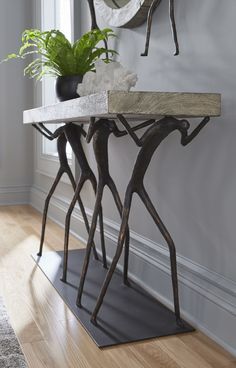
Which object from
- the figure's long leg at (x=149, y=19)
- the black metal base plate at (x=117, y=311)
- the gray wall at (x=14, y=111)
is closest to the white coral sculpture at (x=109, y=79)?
the figure's long leg at (x=149, y=19)

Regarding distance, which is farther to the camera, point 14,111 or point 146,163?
point 14,111

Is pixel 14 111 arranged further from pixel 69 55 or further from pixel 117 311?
pixel 117 311

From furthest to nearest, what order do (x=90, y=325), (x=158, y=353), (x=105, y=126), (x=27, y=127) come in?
(x=27, y=127) < (x=105, y=126) < (x=90, y=325) < (x=158, y=353)

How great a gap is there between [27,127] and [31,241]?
1.61m

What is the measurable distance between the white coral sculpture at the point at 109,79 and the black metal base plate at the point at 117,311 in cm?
78

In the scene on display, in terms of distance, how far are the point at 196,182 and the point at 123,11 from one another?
876 millimetres

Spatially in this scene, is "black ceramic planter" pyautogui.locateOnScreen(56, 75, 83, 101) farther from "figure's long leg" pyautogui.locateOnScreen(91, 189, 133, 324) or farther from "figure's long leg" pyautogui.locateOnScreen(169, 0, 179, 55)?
"figure's long leg" pyautogui.locateOnScreen(91, 189, 133, 324)

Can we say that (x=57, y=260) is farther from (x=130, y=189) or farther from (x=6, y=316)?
(x=130, y=189)

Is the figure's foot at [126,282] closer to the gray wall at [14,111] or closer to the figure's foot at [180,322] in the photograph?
the figure's foot at [180,322]

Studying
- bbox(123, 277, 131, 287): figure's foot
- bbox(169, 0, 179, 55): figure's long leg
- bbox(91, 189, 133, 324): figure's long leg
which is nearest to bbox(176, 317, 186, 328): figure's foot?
bbox(91, 189, 133, 324): figure's long leg

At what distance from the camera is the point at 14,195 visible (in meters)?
4.08

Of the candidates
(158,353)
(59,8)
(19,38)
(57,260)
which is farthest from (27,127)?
(158,353)

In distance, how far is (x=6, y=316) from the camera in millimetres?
1651

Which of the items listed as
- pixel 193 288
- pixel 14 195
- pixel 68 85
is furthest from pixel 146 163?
pixel 14 195
